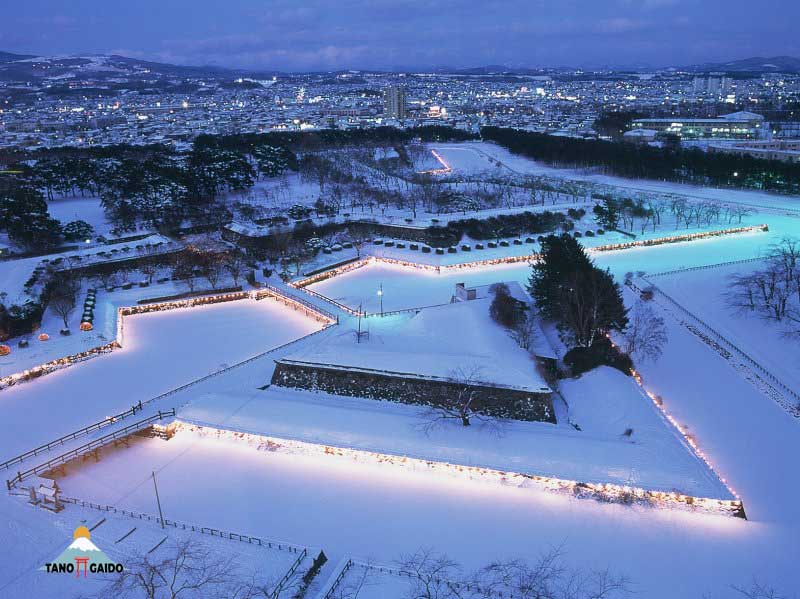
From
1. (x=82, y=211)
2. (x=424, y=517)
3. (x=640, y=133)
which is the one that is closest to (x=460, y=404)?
(x=424, y=517)

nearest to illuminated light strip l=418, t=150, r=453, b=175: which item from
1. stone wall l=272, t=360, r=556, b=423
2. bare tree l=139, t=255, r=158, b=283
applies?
bare tree l=139, t=255, r=158, b=283

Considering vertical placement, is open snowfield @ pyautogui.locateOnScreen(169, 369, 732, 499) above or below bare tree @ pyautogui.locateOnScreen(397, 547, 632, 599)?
above

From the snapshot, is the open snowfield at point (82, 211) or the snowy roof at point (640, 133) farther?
the snowy roof at point (640, 133)

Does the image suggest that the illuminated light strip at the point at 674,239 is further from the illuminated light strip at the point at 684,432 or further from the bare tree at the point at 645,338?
the illuminated light strip at the point at 684,432

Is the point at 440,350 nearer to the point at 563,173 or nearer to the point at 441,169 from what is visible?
the point at 441,169

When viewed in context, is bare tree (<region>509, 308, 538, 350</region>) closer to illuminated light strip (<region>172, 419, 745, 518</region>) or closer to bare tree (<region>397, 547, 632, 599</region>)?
illuminated light strip (<region>172, 419, 745, 518</region>)

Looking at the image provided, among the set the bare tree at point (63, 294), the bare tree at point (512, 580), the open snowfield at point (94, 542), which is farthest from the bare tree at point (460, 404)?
the bare tree at point (63, 294)

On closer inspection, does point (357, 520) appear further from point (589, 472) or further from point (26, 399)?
point (26, 399)
